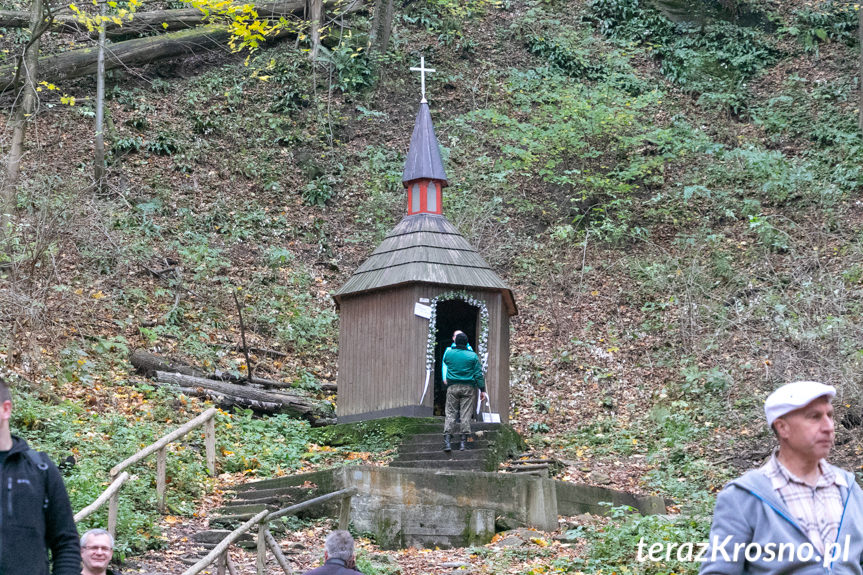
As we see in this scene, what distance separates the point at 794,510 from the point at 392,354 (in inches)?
486

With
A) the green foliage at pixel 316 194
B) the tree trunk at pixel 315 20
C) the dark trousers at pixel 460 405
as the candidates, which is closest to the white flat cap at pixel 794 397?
the dark trousers at pixel 460 405

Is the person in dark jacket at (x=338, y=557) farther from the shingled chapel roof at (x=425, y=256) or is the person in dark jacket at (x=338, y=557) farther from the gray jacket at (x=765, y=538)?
the shingled chapel roof at (x=425, y=256)

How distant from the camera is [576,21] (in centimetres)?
2962

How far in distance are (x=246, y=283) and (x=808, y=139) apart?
14.2 meters

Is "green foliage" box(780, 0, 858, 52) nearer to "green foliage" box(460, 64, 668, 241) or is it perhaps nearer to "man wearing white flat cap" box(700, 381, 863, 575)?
"green foliage" box(460, 64, 668, 241)

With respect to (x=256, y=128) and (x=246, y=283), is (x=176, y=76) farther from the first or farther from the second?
(x=246, y=283)

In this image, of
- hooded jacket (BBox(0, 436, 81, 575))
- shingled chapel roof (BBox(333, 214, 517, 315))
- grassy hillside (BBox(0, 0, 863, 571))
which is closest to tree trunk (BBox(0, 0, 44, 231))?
grassy hillside (BBox(0, 0, 863, 571))

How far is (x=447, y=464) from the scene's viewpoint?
13.8 metres

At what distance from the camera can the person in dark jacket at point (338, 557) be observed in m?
6.25

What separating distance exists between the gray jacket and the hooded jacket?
240 centimetres

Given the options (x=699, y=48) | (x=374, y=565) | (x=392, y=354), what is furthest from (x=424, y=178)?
(x=699, y=48)

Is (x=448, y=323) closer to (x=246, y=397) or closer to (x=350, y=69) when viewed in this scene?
(x=246, y=397)

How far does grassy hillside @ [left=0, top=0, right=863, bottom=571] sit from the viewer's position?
14.7 meters

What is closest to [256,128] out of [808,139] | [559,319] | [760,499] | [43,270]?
[559,319]
